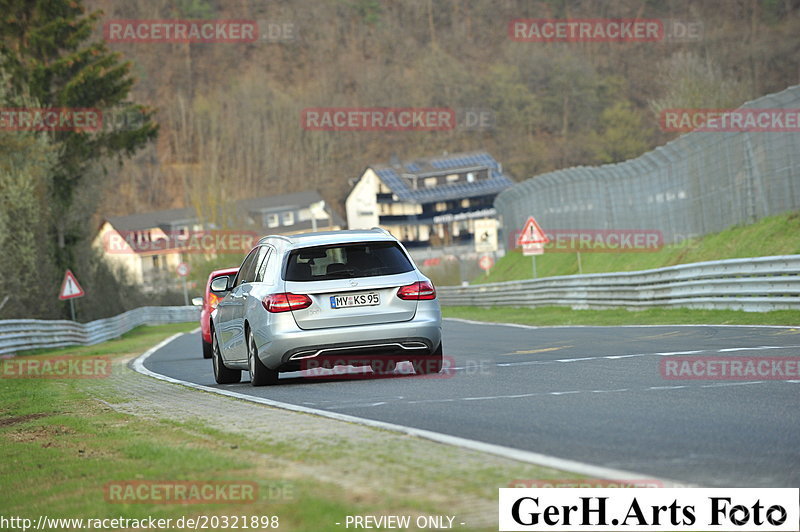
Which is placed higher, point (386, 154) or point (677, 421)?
point (386, 154)

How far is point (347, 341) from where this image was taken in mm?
13008

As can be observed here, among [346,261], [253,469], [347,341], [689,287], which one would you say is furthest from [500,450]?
[689,287]

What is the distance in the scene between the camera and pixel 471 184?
139875 millimetres

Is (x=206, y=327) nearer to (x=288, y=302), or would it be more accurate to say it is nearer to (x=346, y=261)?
(x=346, y=261)

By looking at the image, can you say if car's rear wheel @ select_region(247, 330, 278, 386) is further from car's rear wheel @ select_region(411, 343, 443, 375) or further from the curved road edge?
the curved road edge

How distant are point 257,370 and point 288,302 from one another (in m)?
1.01

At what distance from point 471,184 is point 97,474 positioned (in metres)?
133

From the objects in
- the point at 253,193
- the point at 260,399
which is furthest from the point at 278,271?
the point at 253,193

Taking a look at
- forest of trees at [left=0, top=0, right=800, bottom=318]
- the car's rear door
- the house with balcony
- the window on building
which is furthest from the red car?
the window on building

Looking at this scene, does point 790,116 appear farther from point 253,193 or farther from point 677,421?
point 253,193

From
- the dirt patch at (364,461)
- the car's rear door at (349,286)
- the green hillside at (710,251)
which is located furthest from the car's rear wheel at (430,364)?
the green hillside at (710,251)

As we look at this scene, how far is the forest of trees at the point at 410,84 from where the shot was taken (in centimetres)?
13288

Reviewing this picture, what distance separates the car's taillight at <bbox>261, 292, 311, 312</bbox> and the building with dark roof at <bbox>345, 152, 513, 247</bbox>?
12333 centimetres

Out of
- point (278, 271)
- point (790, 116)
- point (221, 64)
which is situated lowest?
point (278, 271)
